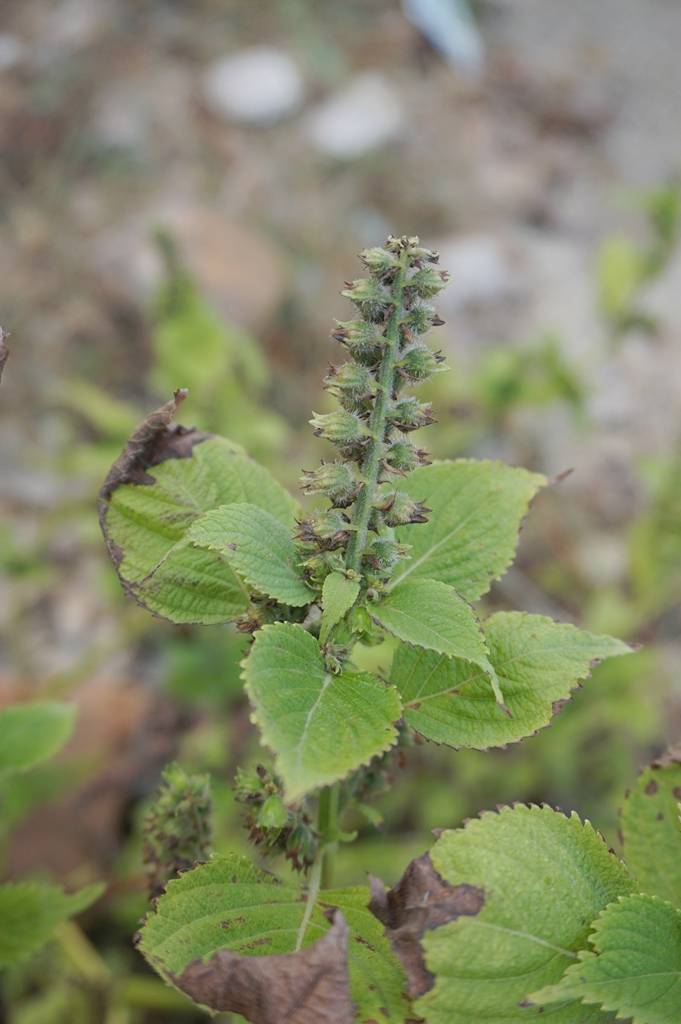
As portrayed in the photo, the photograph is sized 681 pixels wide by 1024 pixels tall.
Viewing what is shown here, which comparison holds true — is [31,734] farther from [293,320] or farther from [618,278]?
[293,320]

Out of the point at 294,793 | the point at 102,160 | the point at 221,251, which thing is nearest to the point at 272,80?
the point at 102,160

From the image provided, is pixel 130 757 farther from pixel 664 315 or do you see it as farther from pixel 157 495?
pixel 664 315

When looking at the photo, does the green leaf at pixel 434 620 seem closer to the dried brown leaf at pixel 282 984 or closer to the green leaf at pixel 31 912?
the dried brown leaf at pixel 282 984

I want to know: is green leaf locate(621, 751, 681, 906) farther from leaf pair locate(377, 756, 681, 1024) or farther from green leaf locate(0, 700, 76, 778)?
green leaf locate(0, 700, 76, 778)

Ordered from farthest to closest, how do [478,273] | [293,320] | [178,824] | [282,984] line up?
[478,273], [293,320], [178,824], [282,984]

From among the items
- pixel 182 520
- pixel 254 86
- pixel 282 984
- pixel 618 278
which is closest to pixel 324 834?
pixel 282 984

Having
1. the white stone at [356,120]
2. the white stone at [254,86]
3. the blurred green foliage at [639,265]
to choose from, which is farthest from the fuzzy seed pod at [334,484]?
the white stone at [254,86]
